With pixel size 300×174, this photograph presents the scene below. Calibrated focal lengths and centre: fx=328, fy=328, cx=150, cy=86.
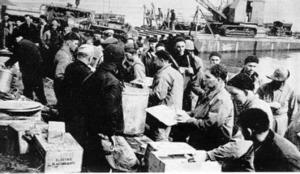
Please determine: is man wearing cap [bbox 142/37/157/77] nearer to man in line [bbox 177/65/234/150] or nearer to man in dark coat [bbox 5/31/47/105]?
A: man in dark coat [bbox 5/31/47/105]

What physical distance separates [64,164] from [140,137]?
5.74ft

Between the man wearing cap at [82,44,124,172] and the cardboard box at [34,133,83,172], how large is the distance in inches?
12.4

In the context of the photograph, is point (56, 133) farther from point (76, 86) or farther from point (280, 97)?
point (280, 97)

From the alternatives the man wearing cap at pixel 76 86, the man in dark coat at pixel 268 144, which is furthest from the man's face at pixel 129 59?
the man in dark coat at pixel 268 144

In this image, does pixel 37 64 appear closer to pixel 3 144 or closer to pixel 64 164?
pixel 3 144

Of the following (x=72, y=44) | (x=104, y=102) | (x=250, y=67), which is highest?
(x=72, y=44)

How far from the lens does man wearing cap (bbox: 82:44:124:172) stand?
10.4 feet

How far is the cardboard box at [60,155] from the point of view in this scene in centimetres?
290

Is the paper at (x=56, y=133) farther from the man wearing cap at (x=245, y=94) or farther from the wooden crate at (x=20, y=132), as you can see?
the man wearing cap at (x=245, y=94)

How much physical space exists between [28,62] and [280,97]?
403 centimetres

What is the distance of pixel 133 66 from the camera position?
230 inches

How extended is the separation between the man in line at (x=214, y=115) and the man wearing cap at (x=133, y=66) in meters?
2.11

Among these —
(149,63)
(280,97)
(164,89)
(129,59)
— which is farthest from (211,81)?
(149,63)

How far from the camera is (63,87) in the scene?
165 inches
